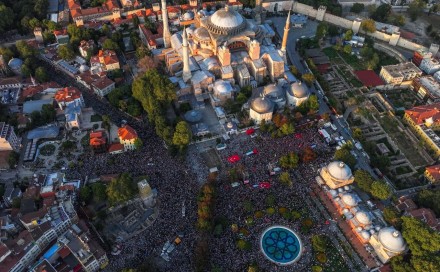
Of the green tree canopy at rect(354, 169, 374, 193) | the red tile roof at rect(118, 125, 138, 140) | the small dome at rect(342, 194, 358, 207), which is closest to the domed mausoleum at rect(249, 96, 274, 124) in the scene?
the green tree canopy at rect(354, 169, 374, 193)

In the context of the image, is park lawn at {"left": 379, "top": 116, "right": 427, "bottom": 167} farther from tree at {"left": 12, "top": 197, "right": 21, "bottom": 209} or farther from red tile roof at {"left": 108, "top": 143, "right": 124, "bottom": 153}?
tree at {"left": 12, "top": 197, "right": 21, "bottom": 209}

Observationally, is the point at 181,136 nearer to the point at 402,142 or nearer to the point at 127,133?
the point at 127,133

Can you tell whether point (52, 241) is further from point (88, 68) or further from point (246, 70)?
point (246, 70)

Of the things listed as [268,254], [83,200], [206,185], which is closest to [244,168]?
[206,185]

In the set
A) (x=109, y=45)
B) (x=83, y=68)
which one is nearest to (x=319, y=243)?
(x=83, y=68)

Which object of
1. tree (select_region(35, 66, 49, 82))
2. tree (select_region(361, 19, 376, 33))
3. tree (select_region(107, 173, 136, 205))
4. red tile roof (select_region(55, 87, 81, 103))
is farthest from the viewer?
tree (select_region(361, 19, 376, 33))

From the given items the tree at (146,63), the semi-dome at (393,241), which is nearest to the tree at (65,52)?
the tree at (146,63)

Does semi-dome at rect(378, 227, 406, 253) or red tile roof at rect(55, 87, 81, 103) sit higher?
red tile roof at rect(55, 87, 81, 103)
